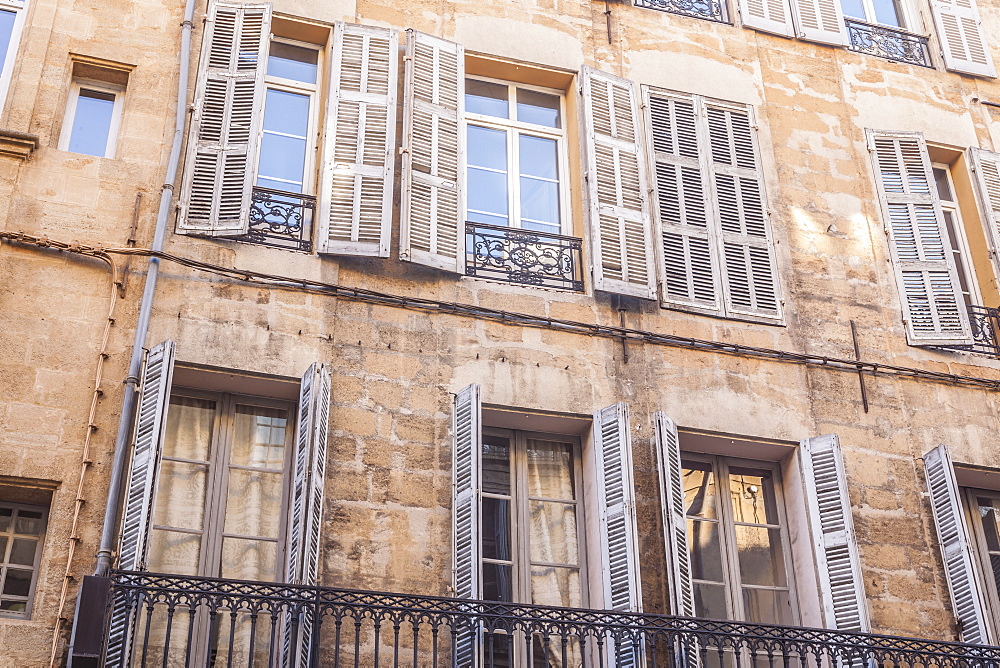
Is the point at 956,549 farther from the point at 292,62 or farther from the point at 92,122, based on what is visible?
the point at 92,122

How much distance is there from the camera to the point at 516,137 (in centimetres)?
1030

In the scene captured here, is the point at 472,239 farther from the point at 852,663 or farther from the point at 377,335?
the point at 852,663

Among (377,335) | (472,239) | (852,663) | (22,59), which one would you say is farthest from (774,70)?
(22,59)

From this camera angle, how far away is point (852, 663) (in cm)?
811

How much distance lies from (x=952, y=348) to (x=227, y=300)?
17.4 ft

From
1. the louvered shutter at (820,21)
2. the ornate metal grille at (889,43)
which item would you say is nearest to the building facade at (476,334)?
the louvered shutter at (820,21)

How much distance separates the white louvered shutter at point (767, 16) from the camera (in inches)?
441

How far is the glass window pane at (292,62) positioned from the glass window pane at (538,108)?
5.31ft

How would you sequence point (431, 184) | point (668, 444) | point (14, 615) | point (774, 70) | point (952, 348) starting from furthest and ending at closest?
point (774, 70) → point (952, 348) → point (431, 184) → point (668, 444) → point (14, 615)

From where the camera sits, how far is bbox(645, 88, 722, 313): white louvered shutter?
9.69 m

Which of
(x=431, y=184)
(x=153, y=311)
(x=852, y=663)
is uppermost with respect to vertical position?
(x=431, y=184)

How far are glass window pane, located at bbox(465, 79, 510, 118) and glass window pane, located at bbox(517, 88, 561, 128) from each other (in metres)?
0.12

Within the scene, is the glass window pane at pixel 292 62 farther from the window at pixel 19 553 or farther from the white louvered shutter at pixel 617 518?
the window at pixel 19 553

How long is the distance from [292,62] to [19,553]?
4188 millimetres
